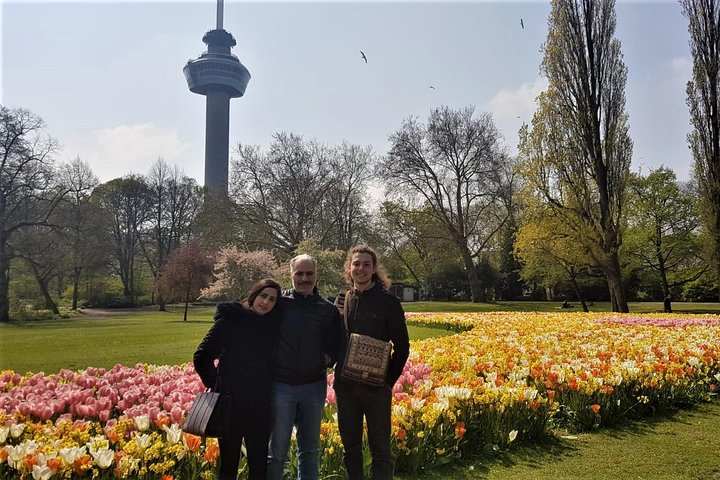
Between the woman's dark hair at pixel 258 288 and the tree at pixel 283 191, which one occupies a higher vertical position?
the tree at pixel 283 191

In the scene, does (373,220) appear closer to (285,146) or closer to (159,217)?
(285,146)

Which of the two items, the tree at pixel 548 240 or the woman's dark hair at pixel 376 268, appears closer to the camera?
the woman's dark hair at pixel 376 268

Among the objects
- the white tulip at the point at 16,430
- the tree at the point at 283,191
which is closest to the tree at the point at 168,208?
the tree at the point at 283,191

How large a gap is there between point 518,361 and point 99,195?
46660 millimetres

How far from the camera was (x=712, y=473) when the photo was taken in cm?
422

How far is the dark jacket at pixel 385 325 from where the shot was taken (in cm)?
346

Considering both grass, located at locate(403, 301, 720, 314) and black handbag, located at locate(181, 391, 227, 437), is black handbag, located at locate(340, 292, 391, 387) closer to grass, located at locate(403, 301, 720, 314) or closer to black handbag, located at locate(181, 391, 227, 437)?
black handbag, located at locate(181, 391, 227, 437)

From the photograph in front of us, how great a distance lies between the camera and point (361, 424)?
11.4 ft

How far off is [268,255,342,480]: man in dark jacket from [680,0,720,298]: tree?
2324 cm

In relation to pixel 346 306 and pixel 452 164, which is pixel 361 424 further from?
pixel 452 164

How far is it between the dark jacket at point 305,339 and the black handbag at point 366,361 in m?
0.16

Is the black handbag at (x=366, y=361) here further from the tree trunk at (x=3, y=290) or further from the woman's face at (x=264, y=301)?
the tree trunk at (x=3, y=290)

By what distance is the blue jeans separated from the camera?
3344mm

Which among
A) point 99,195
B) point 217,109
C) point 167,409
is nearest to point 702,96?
point 167,409
